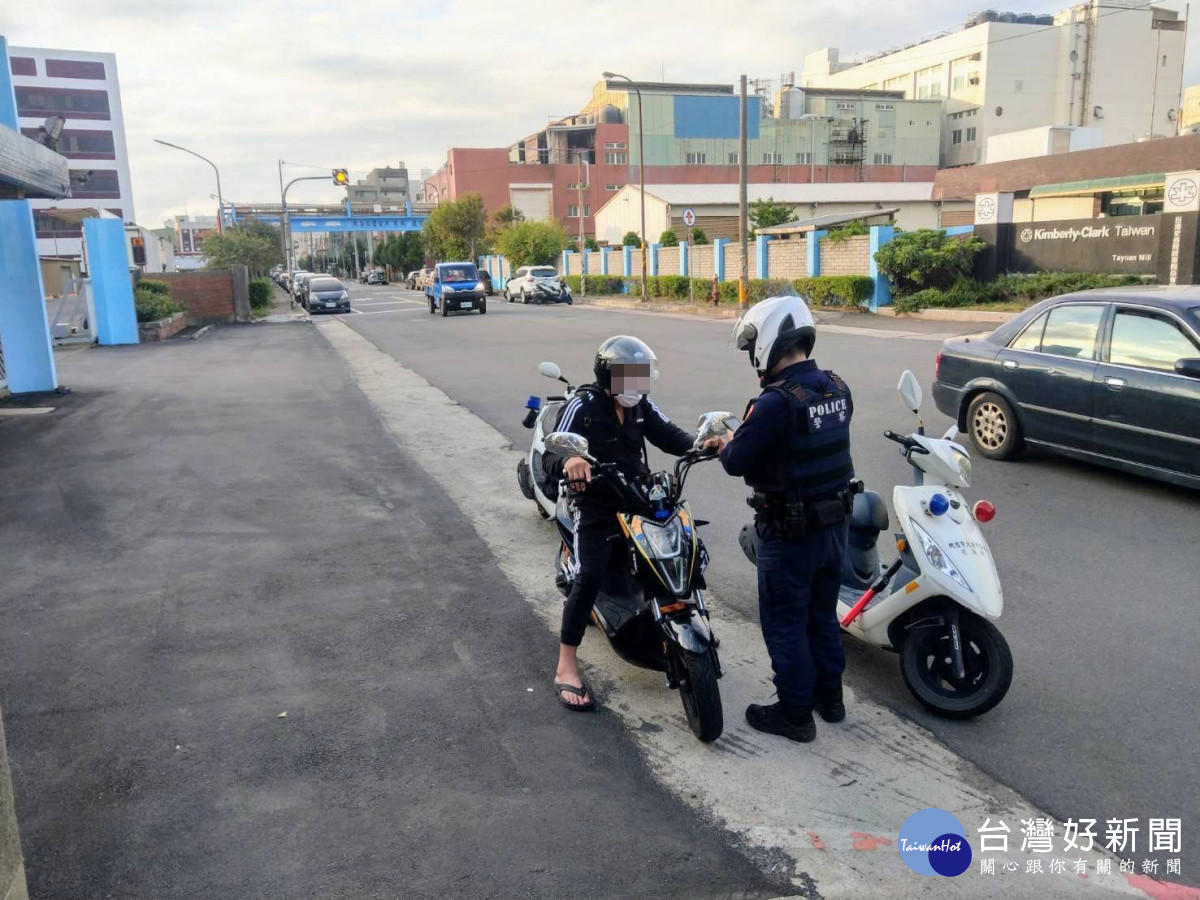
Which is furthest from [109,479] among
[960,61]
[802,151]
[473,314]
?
[960,61]

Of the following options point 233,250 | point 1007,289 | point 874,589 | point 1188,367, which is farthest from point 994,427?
point 233,250

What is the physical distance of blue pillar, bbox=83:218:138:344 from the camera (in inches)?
943

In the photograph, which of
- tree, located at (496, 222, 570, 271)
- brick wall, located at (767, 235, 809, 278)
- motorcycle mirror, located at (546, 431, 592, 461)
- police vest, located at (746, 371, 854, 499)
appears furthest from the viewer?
tree, located at (496, 222, 570, 271)

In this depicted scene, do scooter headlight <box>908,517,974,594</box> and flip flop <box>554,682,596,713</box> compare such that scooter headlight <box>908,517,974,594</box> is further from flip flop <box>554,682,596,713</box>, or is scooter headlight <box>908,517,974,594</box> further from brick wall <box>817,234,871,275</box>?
brick wall <box>817,234,871,275</box>

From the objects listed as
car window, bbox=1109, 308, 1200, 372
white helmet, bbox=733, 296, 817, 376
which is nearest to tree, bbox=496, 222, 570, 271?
car window, bbox=1109, 308, 1200, 372

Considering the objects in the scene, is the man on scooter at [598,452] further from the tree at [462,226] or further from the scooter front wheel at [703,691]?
the tree at [462,226]

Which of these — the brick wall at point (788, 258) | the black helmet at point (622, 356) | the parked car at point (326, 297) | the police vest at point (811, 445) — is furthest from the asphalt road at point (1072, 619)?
the parked car at point (326, 297)

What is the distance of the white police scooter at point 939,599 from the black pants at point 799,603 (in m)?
0.43

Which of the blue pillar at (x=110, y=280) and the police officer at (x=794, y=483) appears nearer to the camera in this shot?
the police officer at (x=794, y=483)

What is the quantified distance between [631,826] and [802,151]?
8380 cm

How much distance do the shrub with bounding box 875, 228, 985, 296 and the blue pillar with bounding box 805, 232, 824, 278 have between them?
3.88 m

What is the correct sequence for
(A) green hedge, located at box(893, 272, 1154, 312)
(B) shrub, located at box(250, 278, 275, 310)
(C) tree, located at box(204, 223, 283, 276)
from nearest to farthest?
(A) green hedge, located at box(893, 272, 1154, 312), (B) shrub, located at box(250, 278, 275, 310), (C) tree, located at box(204, 223, 283, 276)

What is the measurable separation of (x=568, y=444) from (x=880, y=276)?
2521 cm

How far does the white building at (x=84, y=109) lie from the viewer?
79375mm
